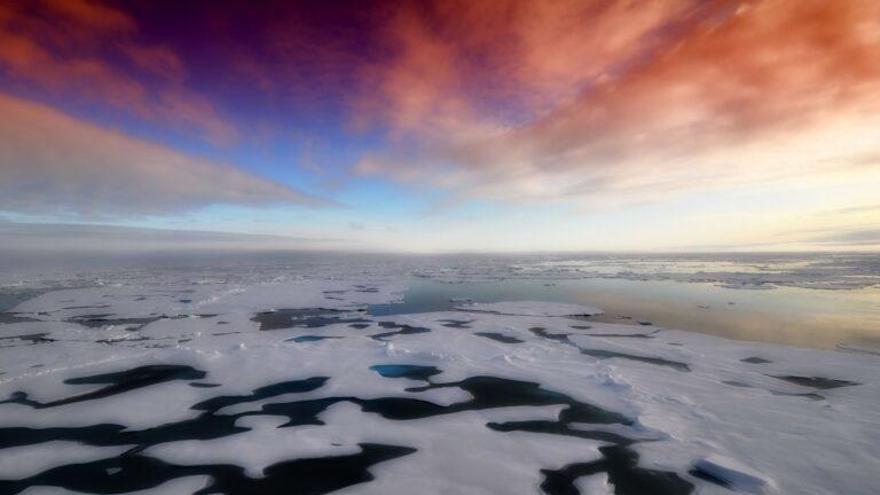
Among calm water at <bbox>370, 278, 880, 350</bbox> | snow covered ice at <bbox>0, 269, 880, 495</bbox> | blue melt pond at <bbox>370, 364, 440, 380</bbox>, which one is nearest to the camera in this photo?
snow covered ice at <bbox>0, 269, 880, 495</bbox>

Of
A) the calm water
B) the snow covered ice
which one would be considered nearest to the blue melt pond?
the snow covered ice

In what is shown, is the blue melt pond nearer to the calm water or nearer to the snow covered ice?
the snow covered ice

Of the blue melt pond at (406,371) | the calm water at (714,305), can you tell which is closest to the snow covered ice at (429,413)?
the blue melt pond at (406,371)

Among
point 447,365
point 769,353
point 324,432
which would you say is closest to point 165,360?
point 324,432

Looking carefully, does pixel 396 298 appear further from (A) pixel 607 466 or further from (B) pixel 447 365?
(A) pixel 607 466

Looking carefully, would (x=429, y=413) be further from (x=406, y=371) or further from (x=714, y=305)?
(x=714, y=305)

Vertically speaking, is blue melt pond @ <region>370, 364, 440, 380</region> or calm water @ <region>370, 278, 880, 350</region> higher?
calm water @ <region>370, 278, 880, 350</region>

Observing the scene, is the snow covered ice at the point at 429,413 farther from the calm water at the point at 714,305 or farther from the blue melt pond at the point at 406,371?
the calm water at the point at 714,305

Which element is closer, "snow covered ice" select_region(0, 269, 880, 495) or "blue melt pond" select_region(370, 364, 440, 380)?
"snow covered ice" select_region(0, 269, 880, 495)
